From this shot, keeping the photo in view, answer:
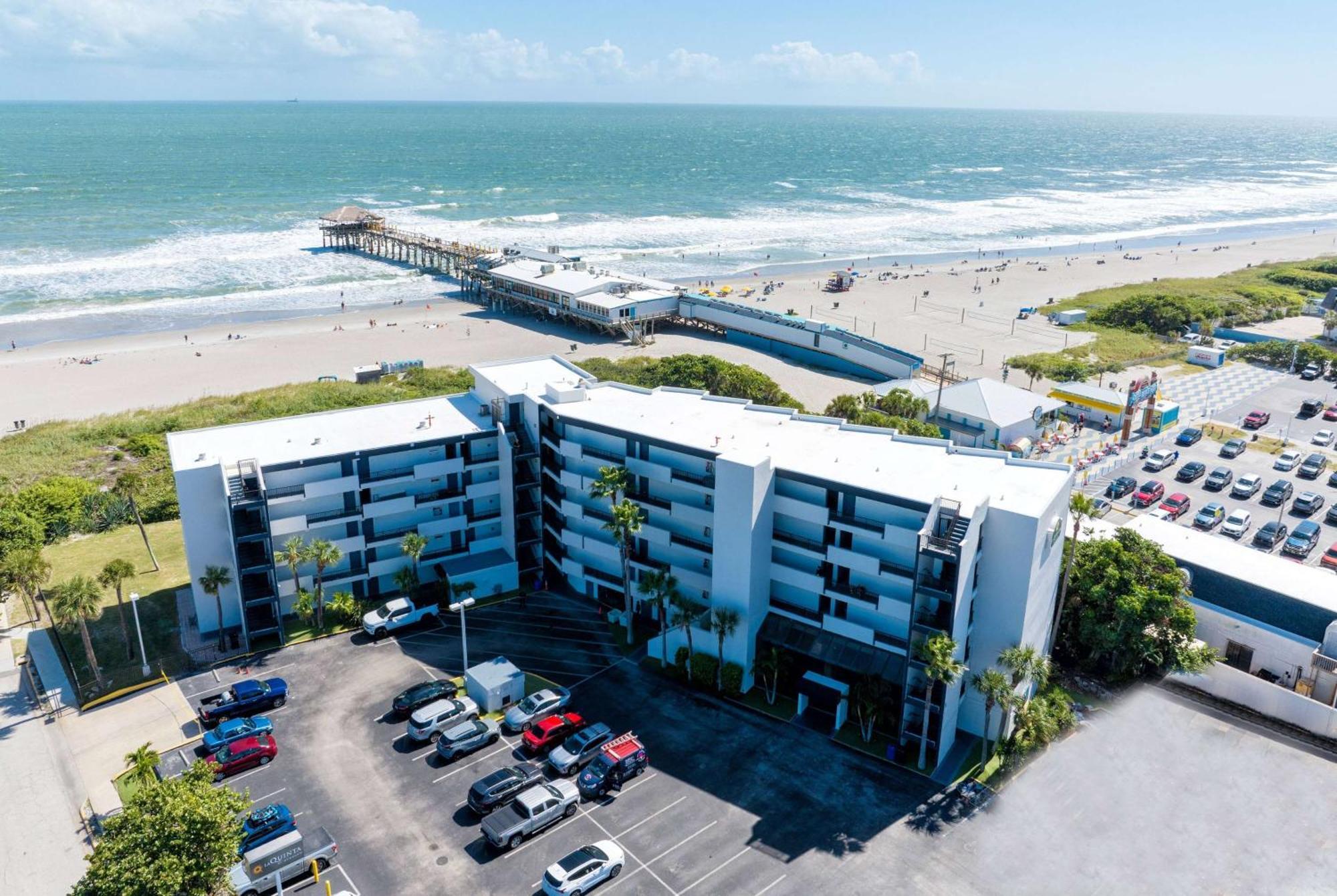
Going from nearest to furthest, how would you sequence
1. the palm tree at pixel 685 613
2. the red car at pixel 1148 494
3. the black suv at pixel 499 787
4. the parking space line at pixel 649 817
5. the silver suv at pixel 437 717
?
the parking space line at pixel 649 817, the black suv at pixel 499 787, the silver suv at pixel 437 717, the palm tree at pixel 685 613, the red car at pixel 1148 494

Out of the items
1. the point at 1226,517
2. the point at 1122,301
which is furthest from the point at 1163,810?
the point at 1122,301

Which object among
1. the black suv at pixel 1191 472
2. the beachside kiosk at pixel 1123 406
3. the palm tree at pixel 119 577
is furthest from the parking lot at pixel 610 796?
the beachside kiosk at pixel 1123 406

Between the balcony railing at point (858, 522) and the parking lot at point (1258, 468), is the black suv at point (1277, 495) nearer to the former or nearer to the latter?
the parking lot at point (1258, 468)

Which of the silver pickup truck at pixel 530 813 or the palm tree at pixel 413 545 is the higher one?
the palm tree at pixel 413 545

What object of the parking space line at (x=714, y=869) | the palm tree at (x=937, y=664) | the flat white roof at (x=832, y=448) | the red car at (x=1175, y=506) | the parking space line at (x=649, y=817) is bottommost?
the parking space line at (x=649, y=817)

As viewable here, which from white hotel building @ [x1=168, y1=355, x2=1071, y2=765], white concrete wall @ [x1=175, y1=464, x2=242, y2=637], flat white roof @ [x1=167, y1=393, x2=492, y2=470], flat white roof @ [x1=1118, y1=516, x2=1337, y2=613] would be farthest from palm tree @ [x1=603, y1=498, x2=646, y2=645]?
flat white roof @ [x1=1118, y1=516, x2=1337, y2=613]

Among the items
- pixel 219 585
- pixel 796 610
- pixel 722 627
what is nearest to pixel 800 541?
pixel 796 610

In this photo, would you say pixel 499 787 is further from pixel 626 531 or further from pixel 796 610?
pixel 796 610
